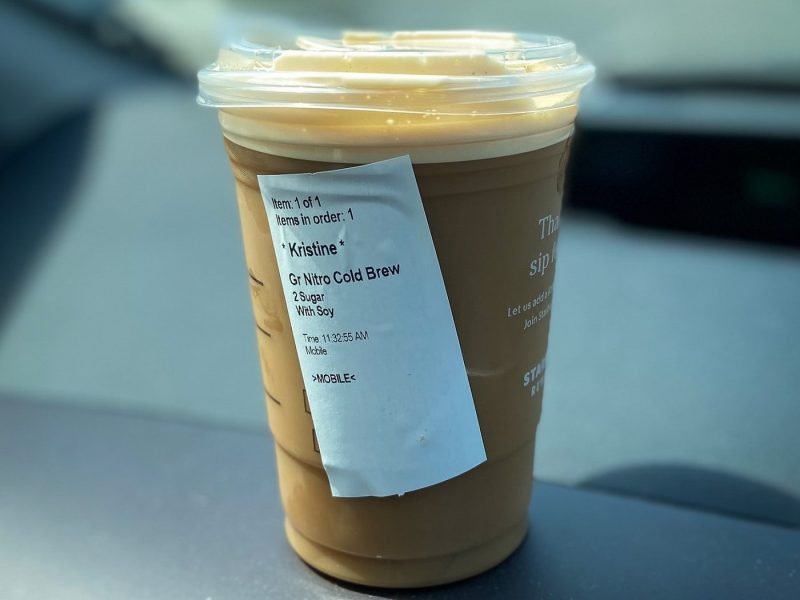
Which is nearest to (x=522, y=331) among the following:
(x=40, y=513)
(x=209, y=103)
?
(x=209, y=103)

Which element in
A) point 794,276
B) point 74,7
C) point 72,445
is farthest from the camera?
point 74,7

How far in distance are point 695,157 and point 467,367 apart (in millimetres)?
1028

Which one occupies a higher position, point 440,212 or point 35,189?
point 440,212

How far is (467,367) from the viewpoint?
0.53m

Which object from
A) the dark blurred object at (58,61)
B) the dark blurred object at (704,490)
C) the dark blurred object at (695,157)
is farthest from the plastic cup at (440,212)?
the dark blurred object at (58,61)

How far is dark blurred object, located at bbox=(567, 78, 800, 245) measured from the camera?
133cm

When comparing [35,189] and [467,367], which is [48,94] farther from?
[467,367]

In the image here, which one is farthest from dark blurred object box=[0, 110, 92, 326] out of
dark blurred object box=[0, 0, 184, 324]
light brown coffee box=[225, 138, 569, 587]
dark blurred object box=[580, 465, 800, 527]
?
dark blurred object box=[580, 465, 800, 527]

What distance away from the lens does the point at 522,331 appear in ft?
1.79

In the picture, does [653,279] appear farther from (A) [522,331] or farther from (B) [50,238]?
(B) [50,238]

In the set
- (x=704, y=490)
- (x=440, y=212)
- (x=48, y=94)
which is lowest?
(x=704, y=490)

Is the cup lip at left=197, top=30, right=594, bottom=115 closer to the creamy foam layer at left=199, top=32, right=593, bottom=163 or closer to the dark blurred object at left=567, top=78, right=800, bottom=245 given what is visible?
the creamy foam layer at left=199, top=32, right=593, bottom=163

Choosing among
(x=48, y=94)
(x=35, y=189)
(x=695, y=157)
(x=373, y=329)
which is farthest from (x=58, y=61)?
(x=373, y=329)

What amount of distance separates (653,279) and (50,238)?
87 cm
